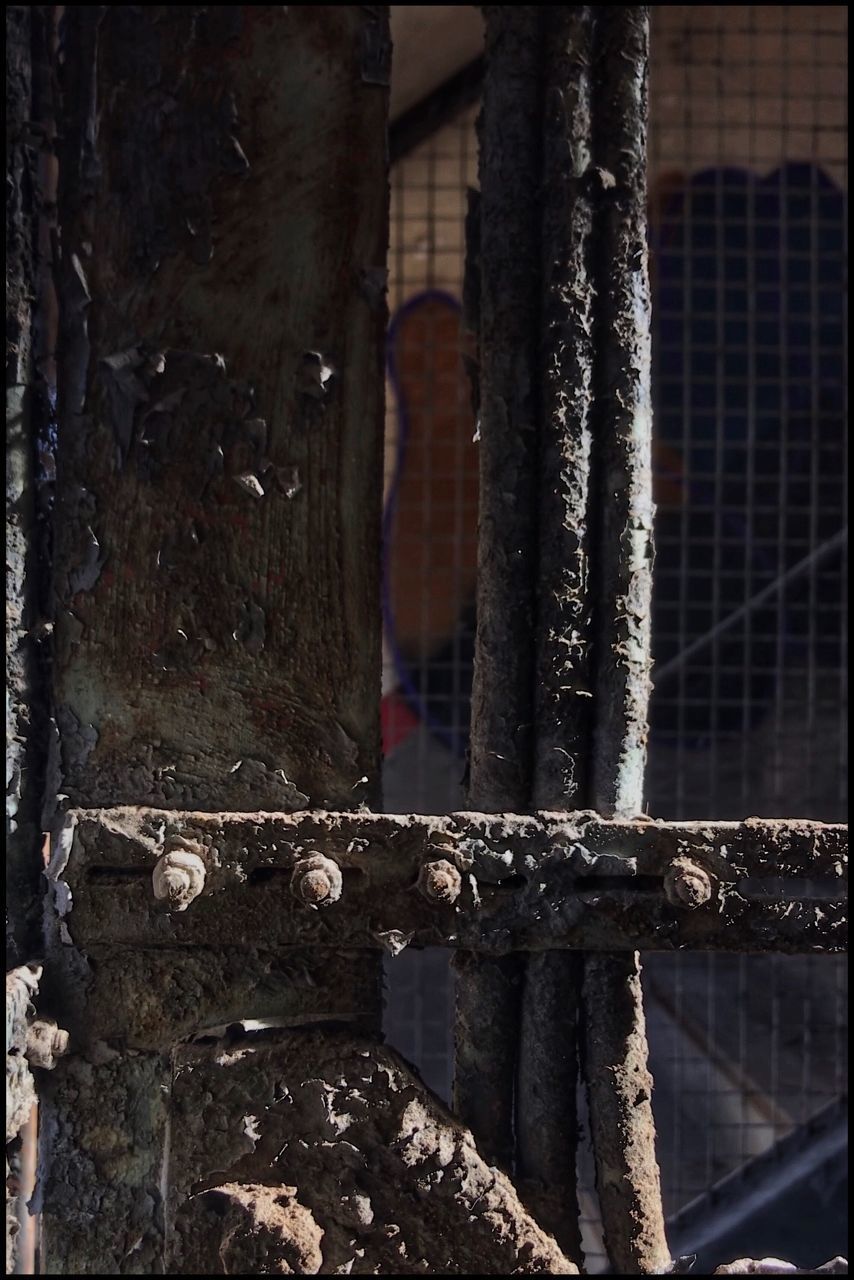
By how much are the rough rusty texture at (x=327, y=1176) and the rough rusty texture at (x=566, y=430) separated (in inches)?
10.2

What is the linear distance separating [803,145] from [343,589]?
2474 millimetres

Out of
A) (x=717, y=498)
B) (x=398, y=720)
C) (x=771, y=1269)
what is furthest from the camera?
(x=398, y=720)

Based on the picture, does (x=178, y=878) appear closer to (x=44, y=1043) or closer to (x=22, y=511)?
(x=44, y=1043)

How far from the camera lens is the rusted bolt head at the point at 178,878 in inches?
29.8

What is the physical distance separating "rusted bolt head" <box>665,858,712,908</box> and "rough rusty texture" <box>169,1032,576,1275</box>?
24cm

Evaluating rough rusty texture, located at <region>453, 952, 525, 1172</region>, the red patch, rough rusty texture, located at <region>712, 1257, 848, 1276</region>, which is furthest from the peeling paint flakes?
the red patch

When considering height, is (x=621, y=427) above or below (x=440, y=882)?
above

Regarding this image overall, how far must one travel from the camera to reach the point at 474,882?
0.78 meters

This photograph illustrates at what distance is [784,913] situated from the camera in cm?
78

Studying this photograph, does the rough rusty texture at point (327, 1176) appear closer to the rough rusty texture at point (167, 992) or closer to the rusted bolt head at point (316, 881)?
the rough rusty texture at point (167, 992)

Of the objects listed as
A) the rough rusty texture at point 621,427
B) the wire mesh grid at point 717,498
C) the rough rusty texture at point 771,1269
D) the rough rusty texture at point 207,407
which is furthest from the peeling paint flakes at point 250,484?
the wire mesh grid at point 717,498

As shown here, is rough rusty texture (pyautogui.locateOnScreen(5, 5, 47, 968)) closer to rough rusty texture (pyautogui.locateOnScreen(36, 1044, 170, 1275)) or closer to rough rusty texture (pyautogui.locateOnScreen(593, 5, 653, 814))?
rough rusty texture (pyautogui.locateOnScreen(36, 1044, 170, 1275))

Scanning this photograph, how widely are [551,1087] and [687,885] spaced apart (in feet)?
0.65

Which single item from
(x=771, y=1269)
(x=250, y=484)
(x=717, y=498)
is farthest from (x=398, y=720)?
(x=771, y=1269)
